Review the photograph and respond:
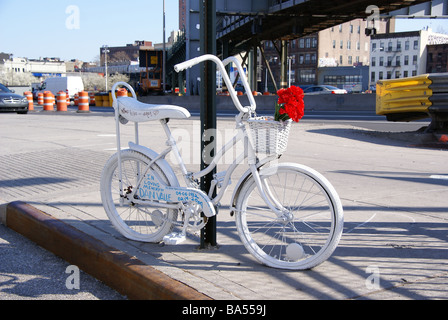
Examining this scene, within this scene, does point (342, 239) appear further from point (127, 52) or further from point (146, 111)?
point (127, 52)

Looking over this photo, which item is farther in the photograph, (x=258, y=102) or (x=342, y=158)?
(x=258, y=102)

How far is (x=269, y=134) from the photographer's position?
339cm

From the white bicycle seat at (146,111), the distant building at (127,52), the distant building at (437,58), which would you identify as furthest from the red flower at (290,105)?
the distant building at (127,52)

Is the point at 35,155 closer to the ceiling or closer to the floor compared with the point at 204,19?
closer to the floor

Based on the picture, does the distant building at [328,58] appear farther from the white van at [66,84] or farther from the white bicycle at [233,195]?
the white bicycle at [233,195]

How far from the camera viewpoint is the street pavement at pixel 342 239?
3270 millimetres

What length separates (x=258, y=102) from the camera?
96.8ft

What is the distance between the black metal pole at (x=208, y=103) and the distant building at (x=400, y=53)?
345 ft

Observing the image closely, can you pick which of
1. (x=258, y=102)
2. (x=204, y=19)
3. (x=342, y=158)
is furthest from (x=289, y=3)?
(x=204, y=19)

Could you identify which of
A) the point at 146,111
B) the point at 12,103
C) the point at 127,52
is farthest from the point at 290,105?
the point at 127,52

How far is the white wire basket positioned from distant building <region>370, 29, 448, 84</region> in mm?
105524

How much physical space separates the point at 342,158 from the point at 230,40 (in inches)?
1338

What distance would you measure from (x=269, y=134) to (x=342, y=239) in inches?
57.4

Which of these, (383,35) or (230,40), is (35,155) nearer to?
(230,40)
